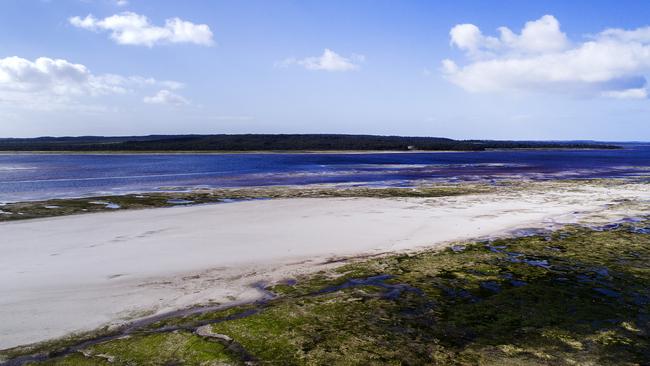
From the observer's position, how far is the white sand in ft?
33.4

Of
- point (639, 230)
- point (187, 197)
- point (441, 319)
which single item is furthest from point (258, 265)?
point (187, 197)

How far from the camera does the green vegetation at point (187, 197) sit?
23547mm

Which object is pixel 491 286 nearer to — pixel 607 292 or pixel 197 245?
pixel 607 292

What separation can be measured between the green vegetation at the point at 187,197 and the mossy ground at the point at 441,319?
55.5 feet

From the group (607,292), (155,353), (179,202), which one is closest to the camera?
(155,353)

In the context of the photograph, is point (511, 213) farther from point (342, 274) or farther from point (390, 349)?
point (390, 349)

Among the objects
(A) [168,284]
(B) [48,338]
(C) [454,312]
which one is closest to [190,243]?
(A) [168,284]

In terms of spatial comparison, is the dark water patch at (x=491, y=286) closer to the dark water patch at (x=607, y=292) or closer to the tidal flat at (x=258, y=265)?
the tidal flat at (x=258, y=265)

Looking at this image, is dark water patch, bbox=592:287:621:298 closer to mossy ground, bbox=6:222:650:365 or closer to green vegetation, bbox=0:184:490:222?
mossy ground, bbox=6:222:650:365

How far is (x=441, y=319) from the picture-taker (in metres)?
9.34

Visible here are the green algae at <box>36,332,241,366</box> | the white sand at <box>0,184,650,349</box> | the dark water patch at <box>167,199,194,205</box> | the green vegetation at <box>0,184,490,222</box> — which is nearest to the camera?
the green algae at <box>36,332,241,366</box>

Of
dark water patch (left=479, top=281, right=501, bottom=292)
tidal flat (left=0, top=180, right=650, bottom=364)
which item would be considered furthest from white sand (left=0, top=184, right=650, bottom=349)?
dark water patch (left=479, top=281, right=501, bottom=292)

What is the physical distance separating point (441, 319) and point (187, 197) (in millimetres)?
23720

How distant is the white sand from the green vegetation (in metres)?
2.37
